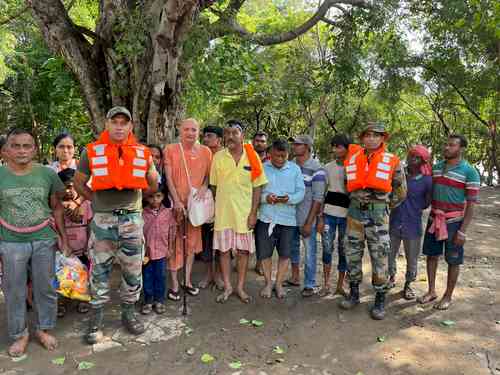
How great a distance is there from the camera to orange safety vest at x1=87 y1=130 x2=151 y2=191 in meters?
3.40

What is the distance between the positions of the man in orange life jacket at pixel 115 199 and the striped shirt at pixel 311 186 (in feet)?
6.03

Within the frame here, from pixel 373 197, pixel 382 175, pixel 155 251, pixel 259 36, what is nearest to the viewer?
pixel 382 175

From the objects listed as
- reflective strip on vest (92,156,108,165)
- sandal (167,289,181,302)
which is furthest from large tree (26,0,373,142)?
sandal (167,289,181,302)

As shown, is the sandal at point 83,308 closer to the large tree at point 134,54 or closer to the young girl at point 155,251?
the young girl at point 155,251

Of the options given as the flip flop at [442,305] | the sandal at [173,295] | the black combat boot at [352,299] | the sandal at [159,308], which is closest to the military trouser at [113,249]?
the sandal at [159,308]

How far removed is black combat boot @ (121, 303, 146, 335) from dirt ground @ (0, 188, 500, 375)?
78 millimetres

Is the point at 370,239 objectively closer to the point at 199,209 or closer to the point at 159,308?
the point at 199,209

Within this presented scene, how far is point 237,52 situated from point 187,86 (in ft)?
3.11

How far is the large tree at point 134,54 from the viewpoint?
5.09 m

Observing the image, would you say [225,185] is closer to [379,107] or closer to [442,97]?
[442,97]

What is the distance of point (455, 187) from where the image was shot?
437cm

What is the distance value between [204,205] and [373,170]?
6.17ft

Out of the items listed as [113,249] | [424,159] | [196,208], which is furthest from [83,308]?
[424,159]

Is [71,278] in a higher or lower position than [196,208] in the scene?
lower
